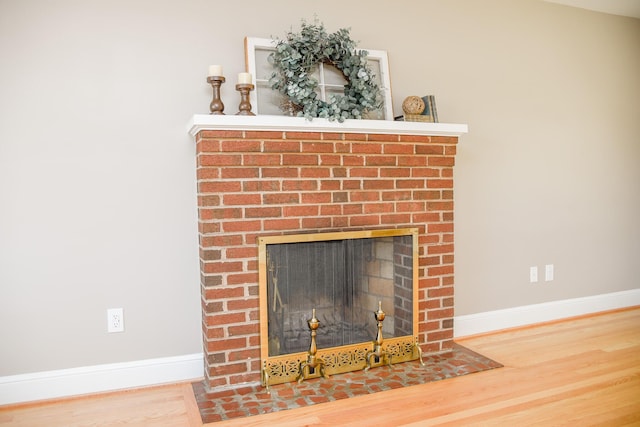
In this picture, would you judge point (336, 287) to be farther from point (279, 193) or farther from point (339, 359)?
point (279, 193)

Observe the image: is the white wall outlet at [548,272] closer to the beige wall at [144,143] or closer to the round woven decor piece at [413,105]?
the beige wall at [144,143]

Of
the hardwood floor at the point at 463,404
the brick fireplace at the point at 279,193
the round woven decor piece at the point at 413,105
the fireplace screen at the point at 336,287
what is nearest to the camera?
the hardwood floor at the point at 463,404

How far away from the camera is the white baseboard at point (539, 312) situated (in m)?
3.22

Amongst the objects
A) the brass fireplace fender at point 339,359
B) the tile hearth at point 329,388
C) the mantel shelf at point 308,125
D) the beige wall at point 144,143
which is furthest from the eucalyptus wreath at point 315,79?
the tile hearth at point 329,388

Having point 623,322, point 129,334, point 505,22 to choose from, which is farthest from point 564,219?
point 129,334

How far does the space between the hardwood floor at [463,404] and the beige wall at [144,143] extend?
252 mm

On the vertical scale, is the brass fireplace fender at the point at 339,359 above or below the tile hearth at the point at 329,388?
above

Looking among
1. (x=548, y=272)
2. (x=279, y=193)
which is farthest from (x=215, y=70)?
(x=548, y=272)

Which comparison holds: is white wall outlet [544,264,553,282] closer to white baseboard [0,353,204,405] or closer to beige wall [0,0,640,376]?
beige wall [0,0,640,376]

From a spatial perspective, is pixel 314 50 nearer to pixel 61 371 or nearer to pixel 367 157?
pixel 367 157

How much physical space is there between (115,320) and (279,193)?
1.05 meters

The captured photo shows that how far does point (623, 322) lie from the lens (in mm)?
3471

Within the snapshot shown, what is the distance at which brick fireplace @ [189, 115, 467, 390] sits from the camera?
92.2 inches

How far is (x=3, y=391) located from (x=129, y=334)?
59 centimetres
